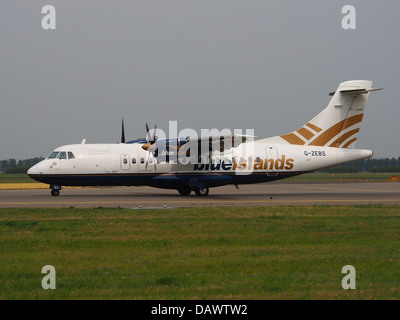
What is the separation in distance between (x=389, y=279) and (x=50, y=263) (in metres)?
7.21

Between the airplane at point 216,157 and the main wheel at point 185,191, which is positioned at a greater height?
the airplane at point 216,157

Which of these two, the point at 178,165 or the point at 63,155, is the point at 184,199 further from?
the point at 63,155

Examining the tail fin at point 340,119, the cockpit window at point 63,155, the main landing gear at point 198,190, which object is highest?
the tail fin at point 340,119

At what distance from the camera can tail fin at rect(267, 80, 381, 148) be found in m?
35.0

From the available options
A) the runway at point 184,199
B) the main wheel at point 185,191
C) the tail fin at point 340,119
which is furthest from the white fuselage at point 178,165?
the runway at point 184,199

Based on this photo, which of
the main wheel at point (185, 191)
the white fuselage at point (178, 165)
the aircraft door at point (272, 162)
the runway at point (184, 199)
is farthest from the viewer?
the main wheel at point (185, 191)

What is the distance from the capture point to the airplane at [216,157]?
1256 inches

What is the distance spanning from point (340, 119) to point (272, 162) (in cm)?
589

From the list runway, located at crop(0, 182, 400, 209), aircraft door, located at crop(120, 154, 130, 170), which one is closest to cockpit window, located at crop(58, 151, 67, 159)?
runway, located at crop(0, 182, 400, 209)

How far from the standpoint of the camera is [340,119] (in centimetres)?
3503

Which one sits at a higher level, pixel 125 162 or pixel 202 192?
pixel 125 162

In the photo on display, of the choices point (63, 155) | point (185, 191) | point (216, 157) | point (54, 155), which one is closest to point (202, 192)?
point (185, 191)

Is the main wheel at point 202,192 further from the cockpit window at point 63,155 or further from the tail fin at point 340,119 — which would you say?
the cockpit window at point 63,155
